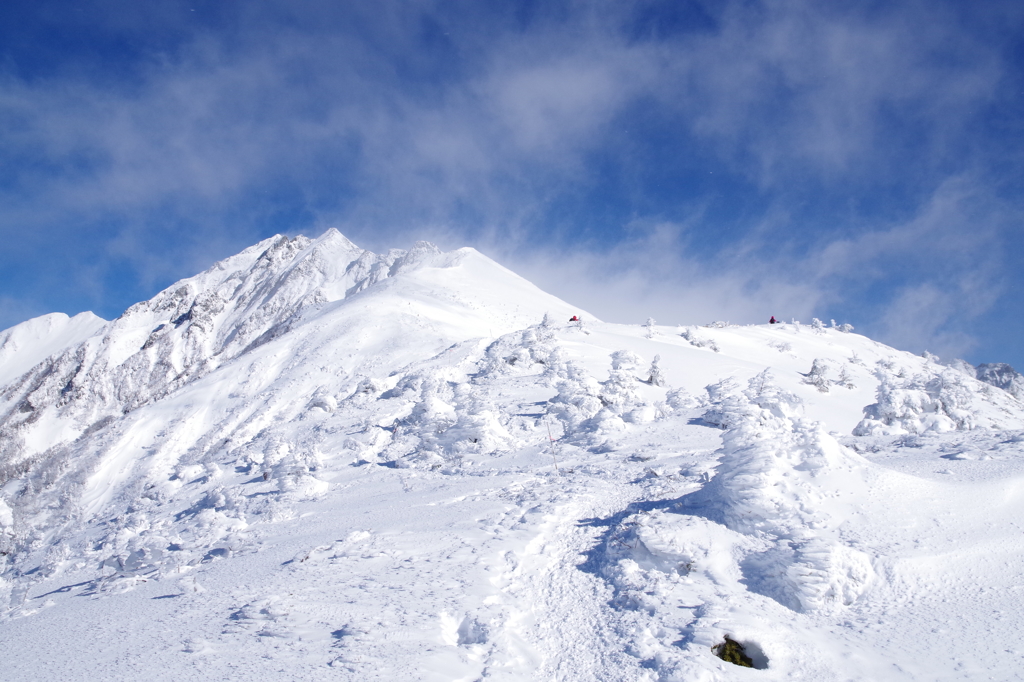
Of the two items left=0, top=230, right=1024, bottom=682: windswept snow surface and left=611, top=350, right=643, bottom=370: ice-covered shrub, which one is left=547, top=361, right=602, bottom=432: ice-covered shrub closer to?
left=0, top=230, right=1024, bottom=682: windswept snow surface

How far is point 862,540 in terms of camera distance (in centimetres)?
1050

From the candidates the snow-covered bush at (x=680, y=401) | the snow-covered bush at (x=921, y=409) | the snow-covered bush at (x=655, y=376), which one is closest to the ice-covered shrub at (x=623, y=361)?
the snow-covered bush at (x=655, y=376)

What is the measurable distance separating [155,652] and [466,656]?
207 inches

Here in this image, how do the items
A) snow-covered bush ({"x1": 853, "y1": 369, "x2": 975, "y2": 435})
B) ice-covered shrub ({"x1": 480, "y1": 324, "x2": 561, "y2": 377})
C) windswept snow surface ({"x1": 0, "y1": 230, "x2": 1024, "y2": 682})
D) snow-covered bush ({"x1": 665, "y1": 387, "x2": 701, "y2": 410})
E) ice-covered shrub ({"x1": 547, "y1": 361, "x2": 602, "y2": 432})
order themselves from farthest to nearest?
ice-covered shrub ({"x1": 480, "y1": 324, "x2": 561, "y2": 377})
snow-covered bush ({"x1": 665, "y1": 387, "x2": 701, "y2": 410})
ice-covered shrub ({"x1": 547, "y1": 361, "x2": 602, "y2": 432})
snow-covered bush ({"x1": 853, "y1": 369, "x2": 975, "y2": 435})
windswept snow surface ({"x1": 0, "y1": 230, "x2": 1024, "y2": 682})

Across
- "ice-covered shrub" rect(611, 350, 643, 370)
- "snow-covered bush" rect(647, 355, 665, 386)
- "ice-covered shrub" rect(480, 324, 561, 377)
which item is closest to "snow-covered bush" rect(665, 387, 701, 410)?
"ice-covered shrub" rect(611, 350, 643, 370)

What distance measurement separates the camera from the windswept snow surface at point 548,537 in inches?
343

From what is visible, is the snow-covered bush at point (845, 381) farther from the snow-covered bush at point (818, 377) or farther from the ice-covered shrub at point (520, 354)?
the ice-covered shrub at point (520, 354)


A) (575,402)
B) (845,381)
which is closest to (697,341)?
(845,381)

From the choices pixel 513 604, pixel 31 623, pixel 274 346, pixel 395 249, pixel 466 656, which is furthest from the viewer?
pixel 395 249

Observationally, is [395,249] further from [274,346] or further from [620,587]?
[620,587]

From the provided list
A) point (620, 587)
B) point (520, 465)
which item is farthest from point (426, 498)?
point (620, 587)

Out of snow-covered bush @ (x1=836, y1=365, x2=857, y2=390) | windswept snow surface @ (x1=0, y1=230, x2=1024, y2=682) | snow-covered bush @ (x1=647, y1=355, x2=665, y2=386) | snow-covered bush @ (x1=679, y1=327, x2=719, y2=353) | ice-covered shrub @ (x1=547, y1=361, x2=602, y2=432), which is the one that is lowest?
windswept snow surface @ (x1=0, y1=230, x2=1024, y2=682)

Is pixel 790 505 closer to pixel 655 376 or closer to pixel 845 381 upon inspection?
pixel 655 376

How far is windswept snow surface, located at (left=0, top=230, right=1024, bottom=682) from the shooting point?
8719 mm
